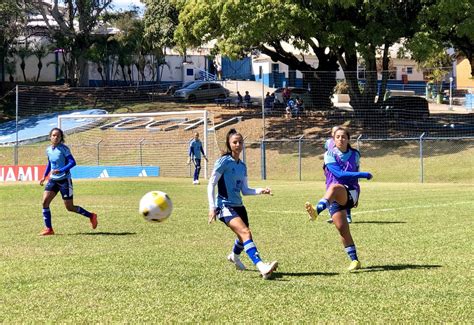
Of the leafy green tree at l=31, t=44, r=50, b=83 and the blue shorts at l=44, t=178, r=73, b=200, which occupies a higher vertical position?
the leafy green tree at l=31, t=44, r=50, b=83

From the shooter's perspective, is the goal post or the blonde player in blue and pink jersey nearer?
the blonde player in blue and pink jersey

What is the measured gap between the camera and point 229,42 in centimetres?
3647

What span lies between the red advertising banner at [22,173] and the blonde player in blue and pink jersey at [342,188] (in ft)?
77.8

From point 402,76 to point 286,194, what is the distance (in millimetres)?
57030

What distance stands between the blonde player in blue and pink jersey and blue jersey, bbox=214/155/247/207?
0.94 metres

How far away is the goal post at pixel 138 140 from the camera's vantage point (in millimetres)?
34250

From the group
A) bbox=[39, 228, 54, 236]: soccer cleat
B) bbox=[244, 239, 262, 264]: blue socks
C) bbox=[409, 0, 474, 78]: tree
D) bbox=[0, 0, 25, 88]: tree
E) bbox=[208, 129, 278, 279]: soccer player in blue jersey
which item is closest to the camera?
bbox=[244, 239, 262, 264]: blue socks

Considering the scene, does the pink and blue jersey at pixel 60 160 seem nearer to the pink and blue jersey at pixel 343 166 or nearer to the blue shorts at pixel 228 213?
the blue shorts at pixel 228 213

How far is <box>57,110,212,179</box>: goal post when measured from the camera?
3425 cm

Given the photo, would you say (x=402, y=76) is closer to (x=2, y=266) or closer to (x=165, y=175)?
(x=165, y=175)

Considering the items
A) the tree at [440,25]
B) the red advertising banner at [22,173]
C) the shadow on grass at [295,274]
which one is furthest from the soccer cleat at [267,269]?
the tree at [440,25]

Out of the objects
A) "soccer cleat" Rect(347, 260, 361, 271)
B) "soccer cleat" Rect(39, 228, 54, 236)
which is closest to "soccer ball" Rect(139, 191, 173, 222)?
"soccer cleat" Rect(347, 260, 361, 271)

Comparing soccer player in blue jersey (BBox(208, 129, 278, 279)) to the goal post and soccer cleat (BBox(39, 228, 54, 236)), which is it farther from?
the goal post

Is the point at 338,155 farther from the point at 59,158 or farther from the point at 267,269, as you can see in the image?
the point at 59,158
